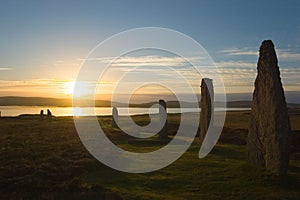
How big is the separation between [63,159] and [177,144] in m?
10.8

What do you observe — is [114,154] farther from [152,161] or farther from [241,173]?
[241,173]

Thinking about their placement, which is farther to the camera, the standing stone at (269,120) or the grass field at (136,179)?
the standing stone at (269,120)

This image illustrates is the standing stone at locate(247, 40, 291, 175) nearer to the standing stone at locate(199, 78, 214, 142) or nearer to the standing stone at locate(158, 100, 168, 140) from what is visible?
the standing stone at locate(199, 78, 214, 142)

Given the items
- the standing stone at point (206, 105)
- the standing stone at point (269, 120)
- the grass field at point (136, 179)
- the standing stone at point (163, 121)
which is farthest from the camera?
the standing stone at point (163, 121)

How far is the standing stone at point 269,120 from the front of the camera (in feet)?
52.5

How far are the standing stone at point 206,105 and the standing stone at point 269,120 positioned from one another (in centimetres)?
853

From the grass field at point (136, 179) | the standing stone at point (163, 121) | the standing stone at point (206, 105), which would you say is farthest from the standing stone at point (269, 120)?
the standing stone at point (163, 121)

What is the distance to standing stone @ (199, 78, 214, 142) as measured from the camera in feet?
87.8

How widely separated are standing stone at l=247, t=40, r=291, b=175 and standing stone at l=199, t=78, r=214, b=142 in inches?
336

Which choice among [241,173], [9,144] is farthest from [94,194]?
[9,144]

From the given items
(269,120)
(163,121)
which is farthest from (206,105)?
(269,120)

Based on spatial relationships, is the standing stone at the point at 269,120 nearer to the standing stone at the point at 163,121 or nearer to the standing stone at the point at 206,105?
the standing stone at the point at 206,105

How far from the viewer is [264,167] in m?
17.1

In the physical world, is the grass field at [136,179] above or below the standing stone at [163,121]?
below
